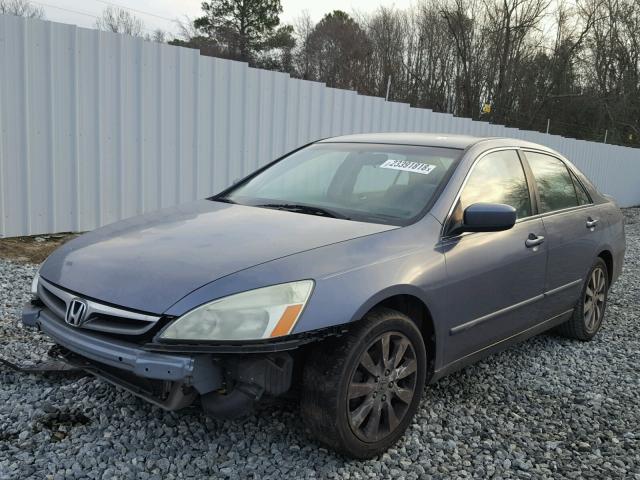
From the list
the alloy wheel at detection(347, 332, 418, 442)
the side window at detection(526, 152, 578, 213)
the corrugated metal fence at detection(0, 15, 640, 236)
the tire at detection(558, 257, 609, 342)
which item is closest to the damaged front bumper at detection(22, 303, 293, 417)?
the alloy wheel at detection(347, 332, 418, 442)

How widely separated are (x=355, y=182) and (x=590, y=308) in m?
2.48

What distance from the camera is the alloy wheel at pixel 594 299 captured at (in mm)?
4805

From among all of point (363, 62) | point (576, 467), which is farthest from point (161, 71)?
point (363, 62)

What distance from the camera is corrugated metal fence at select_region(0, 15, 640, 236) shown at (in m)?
6.45

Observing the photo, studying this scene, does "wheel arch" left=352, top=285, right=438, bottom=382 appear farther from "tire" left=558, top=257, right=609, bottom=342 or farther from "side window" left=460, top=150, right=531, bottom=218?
"tire" left=558, top=257, right=609, bottom=342

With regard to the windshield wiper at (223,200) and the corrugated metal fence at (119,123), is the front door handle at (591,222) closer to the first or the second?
the windshield wiper at (223,200)

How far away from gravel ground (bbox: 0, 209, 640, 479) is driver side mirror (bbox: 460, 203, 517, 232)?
3.53 feet

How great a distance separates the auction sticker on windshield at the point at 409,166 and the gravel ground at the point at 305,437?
1358 mm

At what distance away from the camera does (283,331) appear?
240 cm

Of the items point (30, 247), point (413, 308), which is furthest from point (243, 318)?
point (30, 247)

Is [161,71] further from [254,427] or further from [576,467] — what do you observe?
[576,467]

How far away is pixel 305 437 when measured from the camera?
295cm

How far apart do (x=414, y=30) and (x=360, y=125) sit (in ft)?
80.5

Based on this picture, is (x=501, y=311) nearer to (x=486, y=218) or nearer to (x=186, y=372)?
(x=486, y=218)
